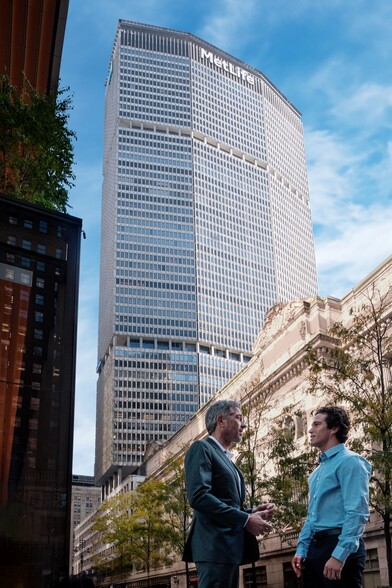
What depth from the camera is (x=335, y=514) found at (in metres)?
5.18

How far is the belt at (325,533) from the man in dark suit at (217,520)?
55cm

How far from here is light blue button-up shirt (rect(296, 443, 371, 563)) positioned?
4879 millimetres

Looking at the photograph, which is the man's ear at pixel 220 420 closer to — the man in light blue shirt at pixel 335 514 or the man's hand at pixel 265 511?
the man's hand at pixel 265 511

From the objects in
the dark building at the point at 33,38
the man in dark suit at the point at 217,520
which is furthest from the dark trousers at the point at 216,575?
the dark building at the point at 33,38

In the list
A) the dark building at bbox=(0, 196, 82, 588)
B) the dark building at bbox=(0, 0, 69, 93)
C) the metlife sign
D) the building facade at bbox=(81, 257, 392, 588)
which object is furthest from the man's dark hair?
the metlife sign

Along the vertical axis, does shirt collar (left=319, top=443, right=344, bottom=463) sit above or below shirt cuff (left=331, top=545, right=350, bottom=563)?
above

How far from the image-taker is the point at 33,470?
290 inches

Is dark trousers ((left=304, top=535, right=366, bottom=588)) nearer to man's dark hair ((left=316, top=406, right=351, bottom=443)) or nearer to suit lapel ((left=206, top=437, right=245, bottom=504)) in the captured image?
suit lapel ((left=206, top=437, right=245, bottom=504))

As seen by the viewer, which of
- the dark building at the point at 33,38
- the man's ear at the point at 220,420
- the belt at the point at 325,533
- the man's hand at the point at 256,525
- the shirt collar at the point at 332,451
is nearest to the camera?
the man's hand at the point at 256,525

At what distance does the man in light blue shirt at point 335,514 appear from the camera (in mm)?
4887

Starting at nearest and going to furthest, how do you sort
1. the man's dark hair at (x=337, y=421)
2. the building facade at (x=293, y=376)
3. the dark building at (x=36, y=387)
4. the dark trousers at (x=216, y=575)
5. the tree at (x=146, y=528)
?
the dark trousers at (x=216, y=575)
the man's dark hair at (x=337, y=421)
the dark building at (x=36, y=387)
the building facade at (x=293, y=376)
the tree at (x=146, y=528)

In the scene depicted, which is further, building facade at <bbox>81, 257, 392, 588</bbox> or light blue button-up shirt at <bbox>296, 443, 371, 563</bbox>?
building facade at <bbox>81, 257, 392, 588</bbox>

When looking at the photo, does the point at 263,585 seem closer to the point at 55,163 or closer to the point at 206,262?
the point at 55,163

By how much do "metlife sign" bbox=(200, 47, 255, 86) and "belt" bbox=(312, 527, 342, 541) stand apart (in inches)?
7692
